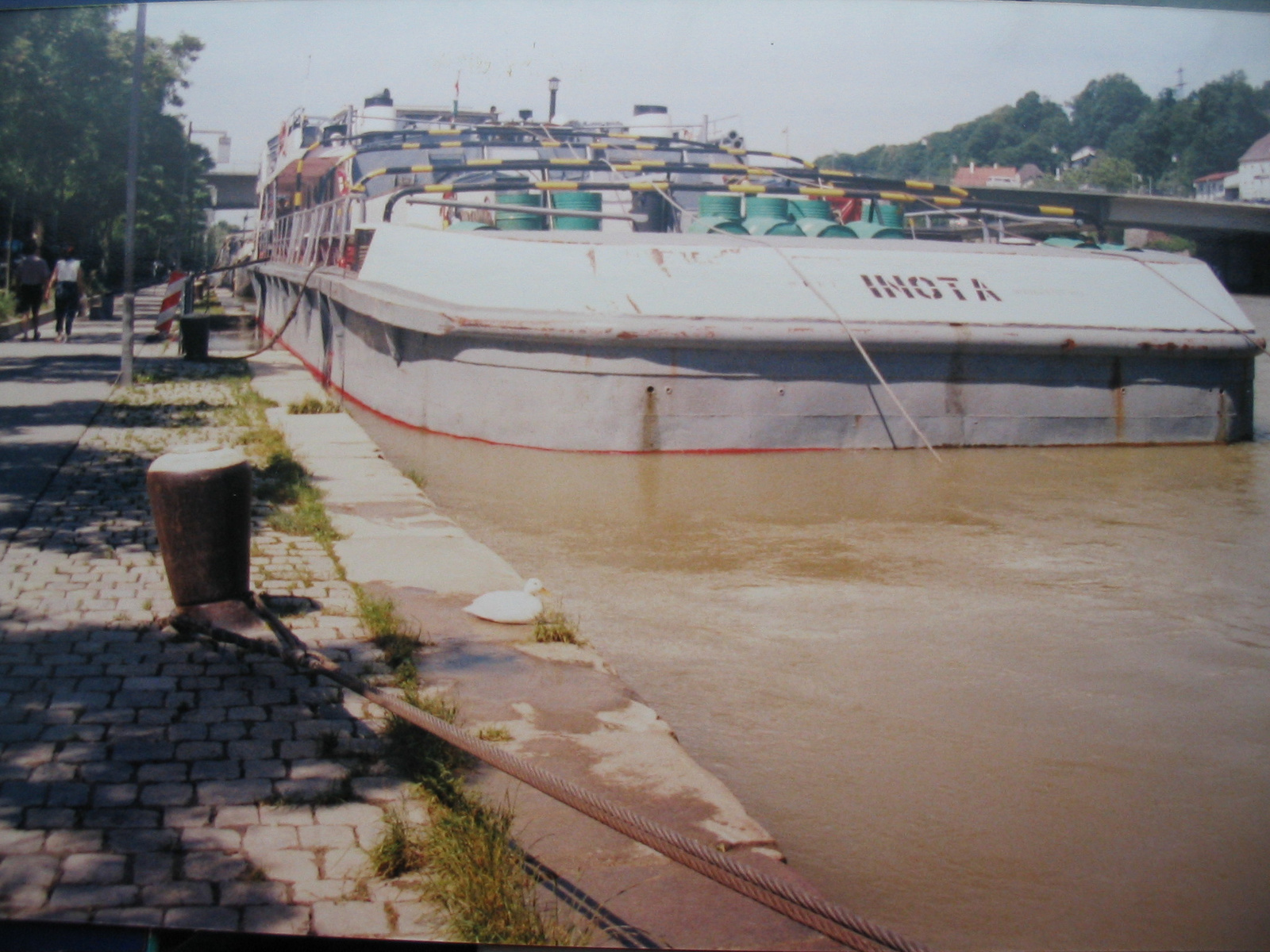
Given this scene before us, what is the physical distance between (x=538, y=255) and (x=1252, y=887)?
254 inches

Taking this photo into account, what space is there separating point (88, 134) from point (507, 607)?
257 cm

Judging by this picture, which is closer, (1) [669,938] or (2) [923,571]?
(1) [669,938]

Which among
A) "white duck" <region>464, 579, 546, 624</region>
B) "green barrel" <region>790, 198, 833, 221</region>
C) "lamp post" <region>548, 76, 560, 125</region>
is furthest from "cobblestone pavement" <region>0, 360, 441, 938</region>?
"green barrel" <region>790, 198, 833, 221</region>

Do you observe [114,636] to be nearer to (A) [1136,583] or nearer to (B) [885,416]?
(A) [1136,583]

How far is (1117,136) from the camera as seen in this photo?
12.4 feet

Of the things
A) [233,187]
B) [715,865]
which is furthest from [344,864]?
[233,187]

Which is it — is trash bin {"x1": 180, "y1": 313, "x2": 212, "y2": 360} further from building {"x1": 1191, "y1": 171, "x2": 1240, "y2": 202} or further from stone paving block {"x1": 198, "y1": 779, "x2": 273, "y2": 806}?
building {"x1": 1191, "y1": 171, "x2": 1240, "y2": 202}

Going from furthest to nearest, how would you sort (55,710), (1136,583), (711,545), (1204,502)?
1. (1204,502)
2. (711,545)
3. (1136,583)
4. (55,710)

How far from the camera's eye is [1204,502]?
723cm

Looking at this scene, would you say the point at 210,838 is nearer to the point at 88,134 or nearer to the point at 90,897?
the point at 90,897

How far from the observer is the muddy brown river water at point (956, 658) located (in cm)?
292

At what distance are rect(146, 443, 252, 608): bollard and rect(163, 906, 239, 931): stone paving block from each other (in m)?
1.71

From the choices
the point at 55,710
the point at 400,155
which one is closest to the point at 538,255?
the point at 400,155

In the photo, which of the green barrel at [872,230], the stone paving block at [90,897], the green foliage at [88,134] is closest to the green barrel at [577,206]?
the green barrel at [872,230]
